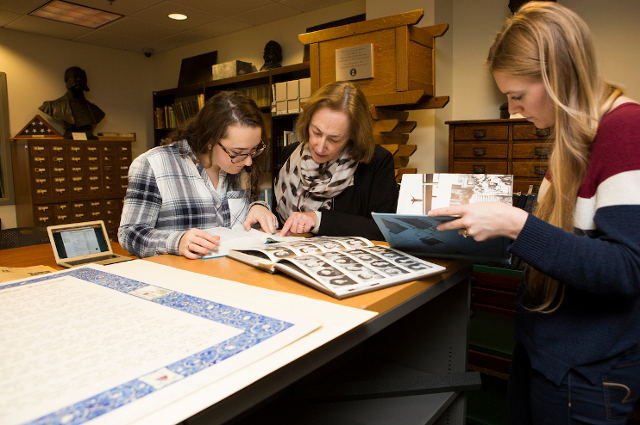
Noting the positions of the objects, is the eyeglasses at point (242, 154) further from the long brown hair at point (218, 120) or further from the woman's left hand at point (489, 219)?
the woman's left hand at point (489, 219)

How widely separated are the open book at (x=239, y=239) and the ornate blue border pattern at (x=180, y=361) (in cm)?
32

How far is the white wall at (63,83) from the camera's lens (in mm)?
4816

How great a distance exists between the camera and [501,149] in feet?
9.16

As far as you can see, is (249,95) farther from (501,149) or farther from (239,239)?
(239,239)

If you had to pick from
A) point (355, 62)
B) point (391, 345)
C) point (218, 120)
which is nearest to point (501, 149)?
point (355, 62)

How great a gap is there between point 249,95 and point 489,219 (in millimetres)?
4137

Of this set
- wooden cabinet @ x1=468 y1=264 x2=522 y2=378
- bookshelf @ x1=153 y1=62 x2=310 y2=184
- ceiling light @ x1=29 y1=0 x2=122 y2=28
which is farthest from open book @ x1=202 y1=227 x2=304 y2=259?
ceiling light @ x1=29 y1=0 x2=122 y2=28

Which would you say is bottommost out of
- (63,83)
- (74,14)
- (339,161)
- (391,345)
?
(391,345)

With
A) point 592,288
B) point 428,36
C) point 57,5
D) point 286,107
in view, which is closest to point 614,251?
point 592,288

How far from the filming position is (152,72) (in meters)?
6.08

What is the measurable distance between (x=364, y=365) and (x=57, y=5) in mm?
4453

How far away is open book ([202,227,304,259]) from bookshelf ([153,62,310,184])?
2.34m

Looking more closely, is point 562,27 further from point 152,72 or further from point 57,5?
point 152,72

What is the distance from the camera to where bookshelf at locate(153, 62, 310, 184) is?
4.21 meters
